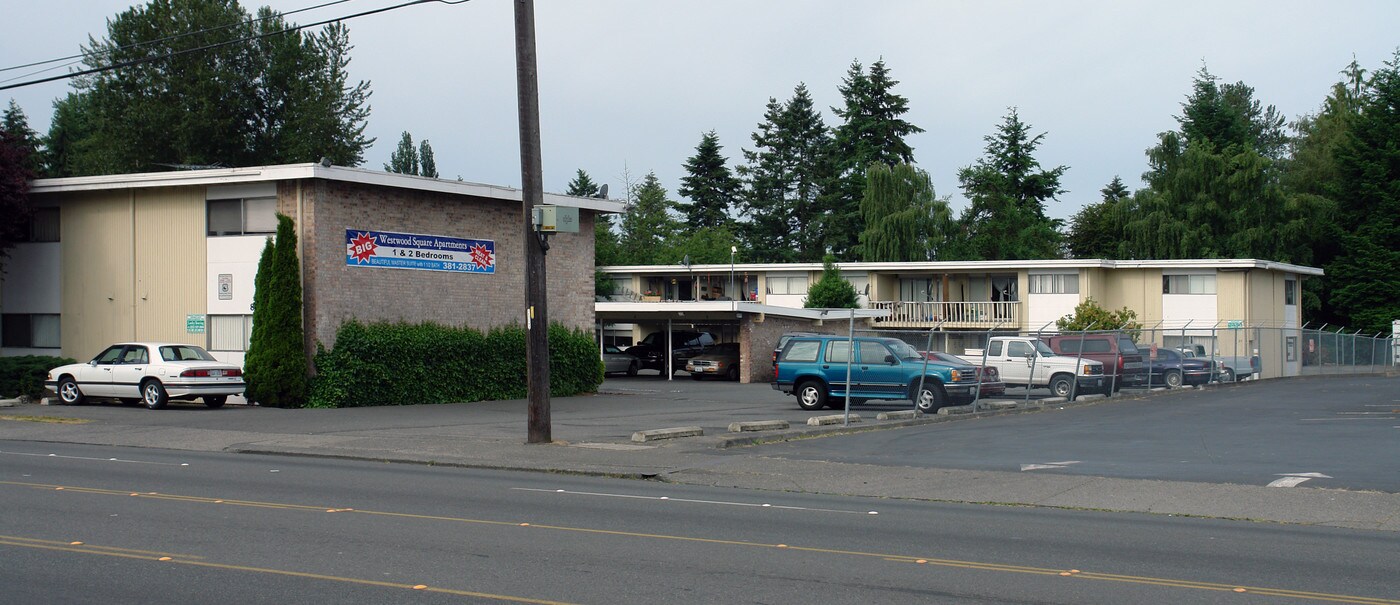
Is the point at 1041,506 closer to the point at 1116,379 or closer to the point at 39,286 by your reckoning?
the point at 1116,379

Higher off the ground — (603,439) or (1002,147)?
(1002,147)

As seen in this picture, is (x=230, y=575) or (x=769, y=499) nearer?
(x=230, y=575)

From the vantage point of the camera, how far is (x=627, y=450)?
1842 centimetres

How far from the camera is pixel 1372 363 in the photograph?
166ft

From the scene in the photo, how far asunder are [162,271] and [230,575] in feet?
79.8

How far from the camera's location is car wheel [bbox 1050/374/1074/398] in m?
31.5

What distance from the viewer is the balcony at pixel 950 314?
55594 millimetres

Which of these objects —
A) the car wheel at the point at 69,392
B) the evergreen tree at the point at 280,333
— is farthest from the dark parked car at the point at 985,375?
the car wheel at the point at 69,392

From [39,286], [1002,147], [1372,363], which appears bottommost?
[1372,363]

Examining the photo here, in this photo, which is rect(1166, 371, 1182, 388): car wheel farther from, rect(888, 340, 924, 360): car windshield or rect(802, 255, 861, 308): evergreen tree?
rect(802, 255, 861, 308): evergreen tree

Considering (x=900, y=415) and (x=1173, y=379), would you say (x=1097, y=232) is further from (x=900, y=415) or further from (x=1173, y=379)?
(x=900, y=415)

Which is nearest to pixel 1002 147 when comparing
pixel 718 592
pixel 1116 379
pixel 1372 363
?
pixel 1372 363

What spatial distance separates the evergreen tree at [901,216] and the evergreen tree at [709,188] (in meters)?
19.6

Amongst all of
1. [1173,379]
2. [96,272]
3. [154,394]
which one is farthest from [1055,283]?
[154,394]
